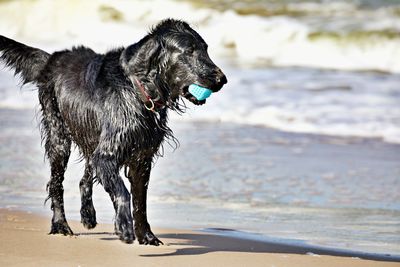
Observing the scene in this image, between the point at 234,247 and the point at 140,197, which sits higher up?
the point at 140,197

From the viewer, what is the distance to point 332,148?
10609 mm

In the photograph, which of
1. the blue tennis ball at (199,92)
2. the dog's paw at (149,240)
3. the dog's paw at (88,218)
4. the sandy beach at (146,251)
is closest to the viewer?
the sandy beach at (146,251)

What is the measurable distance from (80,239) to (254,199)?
206cm

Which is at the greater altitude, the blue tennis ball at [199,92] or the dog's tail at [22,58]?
the dog's tail at [22,58]

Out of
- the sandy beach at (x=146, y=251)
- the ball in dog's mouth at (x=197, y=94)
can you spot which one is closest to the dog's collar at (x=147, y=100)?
the ball in dog's mouth at (x=197, y=94)

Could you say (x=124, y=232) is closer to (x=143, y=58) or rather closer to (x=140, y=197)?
(x=140, y=197)

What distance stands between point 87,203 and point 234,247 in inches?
44.4

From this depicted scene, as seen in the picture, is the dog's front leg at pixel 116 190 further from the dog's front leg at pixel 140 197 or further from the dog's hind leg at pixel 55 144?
the dog's hind leg at pixel 55 144

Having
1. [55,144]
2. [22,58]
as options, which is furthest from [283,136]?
[55,144]

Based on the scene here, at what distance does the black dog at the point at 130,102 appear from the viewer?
600 centimetres

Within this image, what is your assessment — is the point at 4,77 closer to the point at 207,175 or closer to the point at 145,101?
the point at 207,175

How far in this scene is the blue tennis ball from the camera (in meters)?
5.93

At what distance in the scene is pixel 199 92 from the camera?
596 centimetres

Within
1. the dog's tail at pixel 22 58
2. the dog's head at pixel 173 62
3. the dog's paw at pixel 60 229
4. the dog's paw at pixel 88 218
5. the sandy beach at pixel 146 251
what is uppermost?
the dog's tail at pixel 22 58
